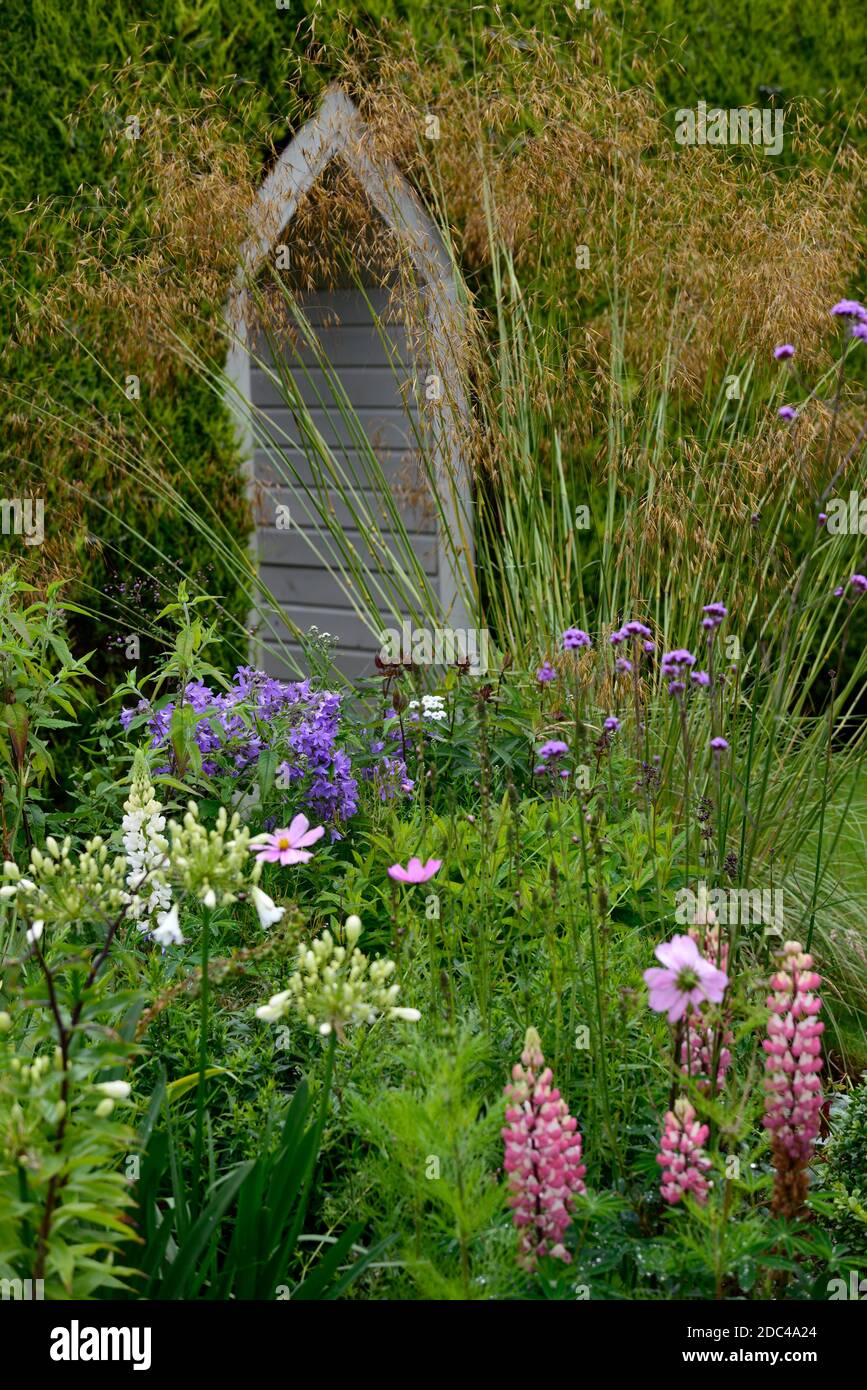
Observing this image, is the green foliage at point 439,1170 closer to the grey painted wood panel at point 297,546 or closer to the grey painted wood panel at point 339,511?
the grey painted wood panel at point 339,511

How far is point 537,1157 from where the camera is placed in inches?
66.3

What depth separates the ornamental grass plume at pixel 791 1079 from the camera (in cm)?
181

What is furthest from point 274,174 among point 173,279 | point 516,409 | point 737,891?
point 737,891

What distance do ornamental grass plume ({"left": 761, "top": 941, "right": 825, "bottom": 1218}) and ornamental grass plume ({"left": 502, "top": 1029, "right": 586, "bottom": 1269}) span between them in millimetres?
284

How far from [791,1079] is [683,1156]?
0.58 ft

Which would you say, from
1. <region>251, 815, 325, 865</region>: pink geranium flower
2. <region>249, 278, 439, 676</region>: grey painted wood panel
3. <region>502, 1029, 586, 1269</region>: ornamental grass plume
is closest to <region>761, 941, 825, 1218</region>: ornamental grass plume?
<region>502, 1029, 586, 1269</region>: ornamental grass plume

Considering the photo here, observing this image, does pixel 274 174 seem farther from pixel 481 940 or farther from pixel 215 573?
pixel 481 940

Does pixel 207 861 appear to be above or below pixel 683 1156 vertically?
above

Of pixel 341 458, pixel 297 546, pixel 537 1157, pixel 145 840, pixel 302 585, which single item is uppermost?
pixel 341 458

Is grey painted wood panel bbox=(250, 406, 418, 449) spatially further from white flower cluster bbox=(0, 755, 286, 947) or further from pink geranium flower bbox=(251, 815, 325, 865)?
white flower cluster bbox=(0, 755, 286, 947)

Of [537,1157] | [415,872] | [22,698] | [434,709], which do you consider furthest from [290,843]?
[434,709]

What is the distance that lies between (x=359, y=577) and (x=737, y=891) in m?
2.01

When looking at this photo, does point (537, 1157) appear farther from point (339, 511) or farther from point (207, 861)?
point (339, 511)

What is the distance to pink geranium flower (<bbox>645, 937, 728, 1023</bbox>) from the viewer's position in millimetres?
1681
